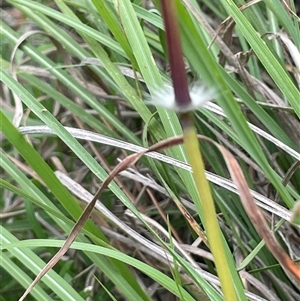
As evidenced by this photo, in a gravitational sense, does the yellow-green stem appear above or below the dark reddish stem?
below

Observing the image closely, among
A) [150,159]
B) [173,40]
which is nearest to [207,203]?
[173,40]

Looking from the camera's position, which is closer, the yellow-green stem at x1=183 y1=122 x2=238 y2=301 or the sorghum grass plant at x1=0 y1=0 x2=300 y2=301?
the yellow-green stem at x1=183 y1=122 x2=238 y2=301

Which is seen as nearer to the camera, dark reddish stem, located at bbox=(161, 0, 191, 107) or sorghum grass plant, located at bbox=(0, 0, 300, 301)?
dark reddish stem, located at bbox=(161, 0, 191, 107)

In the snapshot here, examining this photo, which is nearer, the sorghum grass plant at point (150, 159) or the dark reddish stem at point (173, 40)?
the dark reddish stem at point (173, 40)

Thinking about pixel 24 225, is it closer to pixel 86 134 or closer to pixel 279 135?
pixel 86 134

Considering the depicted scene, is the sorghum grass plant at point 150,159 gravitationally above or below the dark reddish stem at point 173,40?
below

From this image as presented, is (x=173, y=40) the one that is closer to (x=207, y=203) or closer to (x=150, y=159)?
(x=207, y=203)

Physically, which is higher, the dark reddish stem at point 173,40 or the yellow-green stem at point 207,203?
the dark reddish stem at point 173,40

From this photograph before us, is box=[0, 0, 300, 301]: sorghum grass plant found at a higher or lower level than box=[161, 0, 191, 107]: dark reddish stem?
lower
